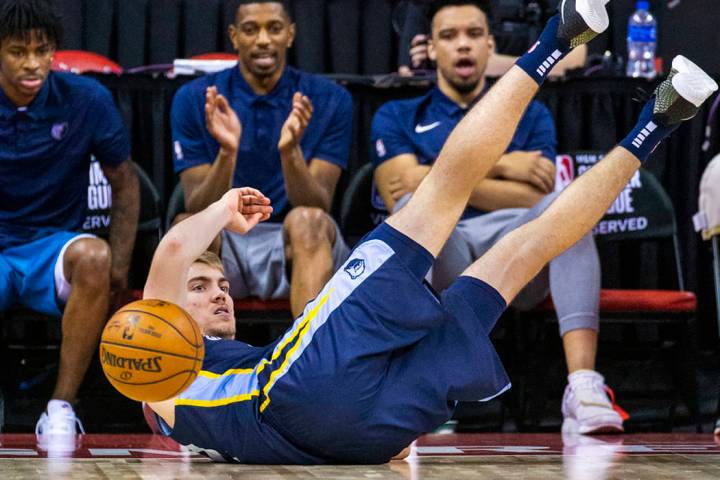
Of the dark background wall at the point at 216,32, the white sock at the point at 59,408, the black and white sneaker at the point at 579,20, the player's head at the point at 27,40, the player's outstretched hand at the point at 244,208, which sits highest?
the dark background wall at the point at 216,32

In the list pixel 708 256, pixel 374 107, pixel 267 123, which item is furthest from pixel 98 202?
pixel 708 256

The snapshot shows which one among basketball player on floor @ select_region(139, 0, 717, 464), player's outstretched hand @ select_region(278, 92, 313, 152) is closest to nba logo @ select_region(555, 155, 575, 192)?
player's outstretched hand @ select_region(278, 92, 313, 152)

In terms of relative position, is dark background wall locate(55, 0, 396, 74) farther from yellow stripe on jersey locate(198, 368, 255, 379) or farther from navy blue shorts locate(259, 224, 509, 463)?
navy blue shorts locate(259, 224, 509, 463)

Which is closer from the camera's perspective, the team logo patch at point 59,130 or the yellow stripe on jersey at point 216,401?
the yellow stripe on jersey at point 216,401

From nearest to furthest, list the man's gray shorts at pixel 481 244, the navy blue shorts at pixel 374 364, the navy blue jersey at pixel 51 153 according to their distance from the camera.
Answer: the navy blue shorts at pixel 374 364 → the man's gray shorts at pixel 481 244 → the navy blue jersey at pixel 51 153

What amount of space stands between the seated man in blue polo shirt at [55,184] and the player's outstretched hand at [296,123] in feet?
1.99

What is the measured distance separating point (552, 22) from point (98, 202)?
2079 mm

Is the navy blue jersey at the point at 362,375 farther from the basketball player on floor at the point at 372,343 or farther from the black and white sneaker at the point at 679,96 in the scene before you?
the black and white sneaker at the point at 679,96

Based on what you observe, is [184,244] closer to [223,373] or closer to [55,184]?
[223,373]

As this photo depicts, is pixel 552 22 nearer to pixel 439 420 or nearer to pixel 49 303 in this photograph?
pixel 439 420

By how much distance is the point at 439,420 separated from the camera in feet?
8.48

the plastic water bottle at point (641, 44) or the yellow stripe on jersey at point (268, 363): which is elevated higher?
the plastic water bottle at point (641, 44)

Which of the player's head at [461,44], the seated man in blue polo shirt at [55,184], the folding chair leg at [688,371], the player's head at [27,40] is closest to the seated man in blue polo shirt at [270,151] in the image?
the seated man in blue polo shirt at [55,184]

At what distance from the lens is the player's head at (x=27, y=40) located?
4.05 meters
